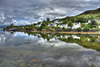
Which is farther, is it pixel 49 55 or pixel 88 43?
pixel 88 43

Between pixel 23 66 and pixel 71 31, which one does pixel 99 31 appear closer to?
pixel 71 31

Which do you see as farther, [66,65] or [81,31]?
[81,31]

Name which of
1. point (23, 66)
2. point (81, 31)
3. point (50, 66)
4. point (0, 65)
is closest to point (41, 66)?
point (50, 66)

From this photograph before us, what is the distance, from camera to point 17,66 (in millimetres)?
11602

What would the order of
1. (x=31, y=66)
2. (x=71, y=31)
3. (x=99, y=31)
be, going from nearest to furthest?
(x=31, y=66) → (x=99, y=31) → (x=71, y=31)

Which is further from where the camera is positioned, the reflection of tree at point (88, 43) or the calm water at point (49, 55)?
the reflection of tree at point (88, 43)

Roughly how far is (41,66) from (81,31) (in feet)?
294

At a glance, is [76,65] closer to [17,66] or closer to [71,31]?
[17,66]

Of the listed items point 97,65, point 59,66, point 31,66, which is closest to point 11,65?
point 31,66

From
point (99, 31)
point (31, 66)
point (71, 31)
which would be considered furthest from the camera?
point (71, 31)

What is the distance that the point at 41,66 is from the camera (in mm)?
11633

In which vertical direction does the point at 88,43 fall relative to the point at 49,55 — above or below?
above

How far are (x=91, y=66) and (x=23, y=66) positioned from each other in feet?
26.1

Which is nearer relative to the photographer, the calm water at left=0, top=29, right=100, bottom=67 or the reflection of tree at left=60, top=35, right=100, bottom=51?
the calm water at left=0, top=29, right=100, bottom=67
